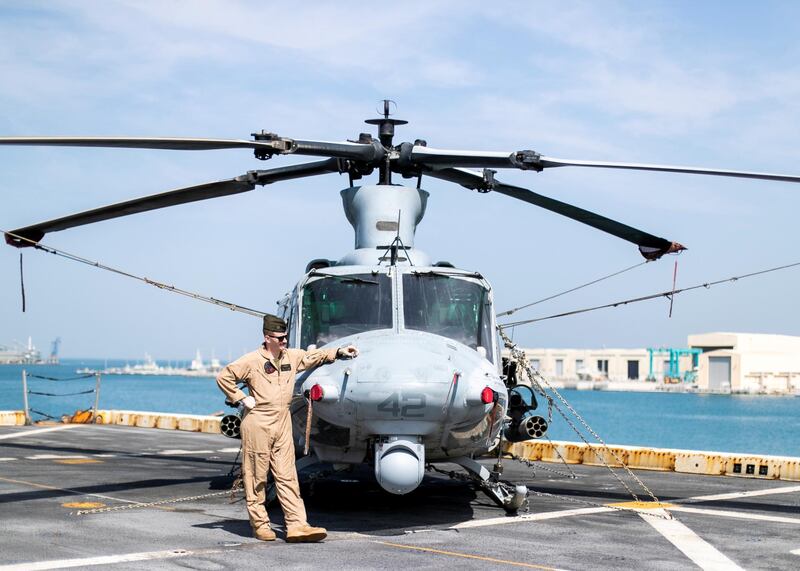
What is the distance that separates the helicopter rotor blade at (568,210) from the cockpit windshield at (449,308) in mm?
2343

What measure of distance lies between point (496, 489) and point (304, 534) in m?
3.17

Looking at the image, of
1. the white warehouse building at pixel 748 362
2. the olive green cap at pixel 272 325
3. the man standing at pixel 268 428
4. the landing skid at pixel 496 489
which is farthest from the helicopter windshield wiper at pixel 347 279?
the white warehouse building at pixel 748 362

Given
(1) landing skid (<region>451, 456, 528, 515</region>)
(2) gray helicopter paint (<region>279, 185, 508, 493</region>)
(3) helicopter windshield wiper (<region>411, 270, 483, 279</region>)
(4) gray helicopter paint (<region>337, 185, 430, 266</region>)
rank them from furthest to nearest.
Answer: (4) gray helicopter paint (<region>337, 185, 430, 266</region>) → (3) helicopter windshield wiper (<region>411, 270, 483, 279</region>) → (1) landing skid (<region>451, 456, 528, 515</region>) → (2) gray helicopter paint (<region>279, 185, 508, 493</region>)

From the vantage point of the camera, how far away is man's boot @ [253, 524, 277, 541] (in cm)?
1005

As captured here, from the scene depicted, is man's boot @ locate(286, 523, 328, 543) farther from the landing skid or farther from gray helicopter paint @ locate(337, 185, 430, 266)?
gray helicopter paint @ locate(337, 185, 430, 266)

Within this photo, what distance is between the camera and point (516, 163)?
12.4 m

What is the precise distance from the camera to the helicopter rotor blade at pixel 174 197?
14.1 meters

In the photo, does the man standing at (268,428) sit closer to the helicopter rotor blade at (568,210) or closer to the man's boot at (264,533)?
the man's boot at (264,533)

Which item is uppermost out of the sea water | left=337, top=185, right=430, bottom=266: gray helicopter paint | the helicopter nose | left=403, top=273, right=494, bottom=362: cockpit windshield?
left=337, top=185, right=430, bottom=266: gray helicopter paint

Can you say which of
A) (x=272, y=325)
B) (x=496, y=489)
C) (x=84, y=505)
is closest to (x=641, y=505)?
(x=496, y=489)

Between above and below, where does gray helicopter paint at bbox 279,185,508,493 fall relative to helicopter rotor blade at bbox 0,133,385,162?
below

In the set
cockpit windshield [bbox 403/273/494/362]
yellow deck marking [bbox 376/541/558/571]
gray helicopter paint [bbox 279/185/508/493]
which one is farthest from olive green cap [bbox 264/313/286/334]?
yellow deck marking [bbox 376/541/558/571]

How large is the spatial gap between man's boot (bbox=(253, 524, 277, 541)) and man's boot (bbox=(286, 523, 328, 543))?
191mm

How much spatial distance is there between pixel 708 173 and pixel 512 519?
4477mm
